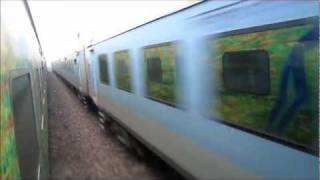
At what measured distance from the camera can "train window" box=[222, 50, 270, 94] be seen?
311cm

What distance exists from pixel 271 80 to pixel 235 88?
1.79ft

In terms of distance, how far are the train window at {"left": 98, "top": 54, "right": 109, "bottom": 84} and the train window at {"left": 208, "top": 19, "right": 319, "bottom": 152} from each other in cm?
609

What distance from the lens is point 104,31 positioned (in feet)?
31.7

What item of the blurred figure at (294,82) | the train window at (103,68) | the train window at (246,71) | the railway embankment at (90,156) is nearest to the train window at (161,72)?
the train window at (246,71)

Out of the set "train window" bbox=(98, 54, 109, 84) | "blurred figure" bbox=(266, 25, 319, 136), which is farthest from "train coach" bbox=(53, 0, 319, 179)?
"train window" bbox=(98, 54, 109, 84)

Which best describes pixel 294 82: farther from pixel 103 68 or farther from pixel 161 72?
pixel 103 68

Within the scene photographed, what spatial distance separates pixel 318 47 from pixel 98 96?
966cm

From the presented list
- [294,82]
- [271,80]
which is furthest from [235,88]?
[294,82]

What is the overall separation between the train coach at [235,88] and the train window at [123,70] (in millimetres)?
1130

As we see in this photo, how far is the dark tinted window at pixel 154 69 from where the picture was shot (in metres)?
5.45

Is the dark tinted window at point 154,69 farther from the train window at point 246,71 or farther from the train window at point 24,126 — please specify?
the train window at point 24,126

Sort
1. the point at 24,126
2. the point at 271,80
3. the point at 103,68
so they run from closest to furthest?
1. the point at 24,126
2. the point at 271,80
3. the point at 103,68

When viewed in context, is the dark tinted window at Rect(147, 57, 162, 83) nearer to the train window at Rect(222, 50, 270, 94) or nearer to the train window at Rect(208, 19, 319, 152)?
the train window at Rect(208, 19, 319, 152)

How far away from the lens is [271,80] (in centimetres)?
302
